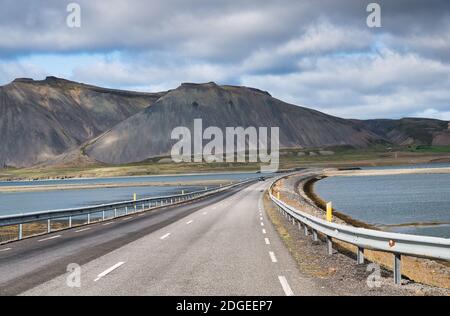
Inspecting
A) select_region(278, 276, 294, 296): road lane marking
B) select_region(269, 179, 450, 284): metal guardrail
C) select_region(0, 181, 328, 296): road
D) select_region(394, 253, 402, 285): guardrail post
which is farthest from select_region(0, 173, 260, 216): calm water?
select_region(394, 253, 402, 285): guardrail post

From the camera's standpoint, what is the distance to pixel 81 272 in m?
12.2

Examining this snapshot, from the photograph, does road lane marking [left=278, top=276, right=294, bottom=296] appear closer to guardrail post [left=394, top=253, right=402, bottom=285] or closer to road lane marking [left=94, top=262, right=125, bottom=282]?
guardrail post [left=394, top=253, right=402, bottom=285]

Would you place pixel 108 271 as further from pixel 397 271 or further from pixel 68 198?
pixel 68 198

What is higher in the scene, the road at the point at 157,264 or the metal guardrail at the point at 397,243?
the metal guardrail at the point at 397,243

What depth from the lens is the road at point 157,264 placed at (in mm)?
10227

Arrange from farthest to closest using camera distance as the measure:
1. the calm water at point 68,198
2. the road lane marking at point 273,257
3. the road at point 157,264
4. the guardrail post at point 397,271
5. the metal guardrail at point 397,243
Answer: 1. the calm water at point 68,198
2. the road lane marking at point 273,257
3. the guardrail post at point 397,271
4. the road at point 157,264
5. the metal guardrail at point 397,243

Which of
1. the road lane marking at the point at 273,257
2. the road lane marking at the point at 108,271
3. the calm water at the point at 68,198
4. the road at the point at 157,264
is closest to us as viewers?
the road at the point at 157,264

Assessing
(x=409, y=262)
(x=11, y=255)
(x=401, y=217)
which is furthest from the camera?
(x=401, y=217)

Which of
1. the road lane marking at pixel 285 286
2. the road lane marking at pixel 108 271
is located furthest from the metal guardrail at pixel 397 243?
the road lane marking at pixel 108 271

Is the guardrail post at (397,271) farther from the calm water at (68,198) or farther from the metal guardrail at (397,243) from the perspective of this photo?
the calm water at (68,198)
